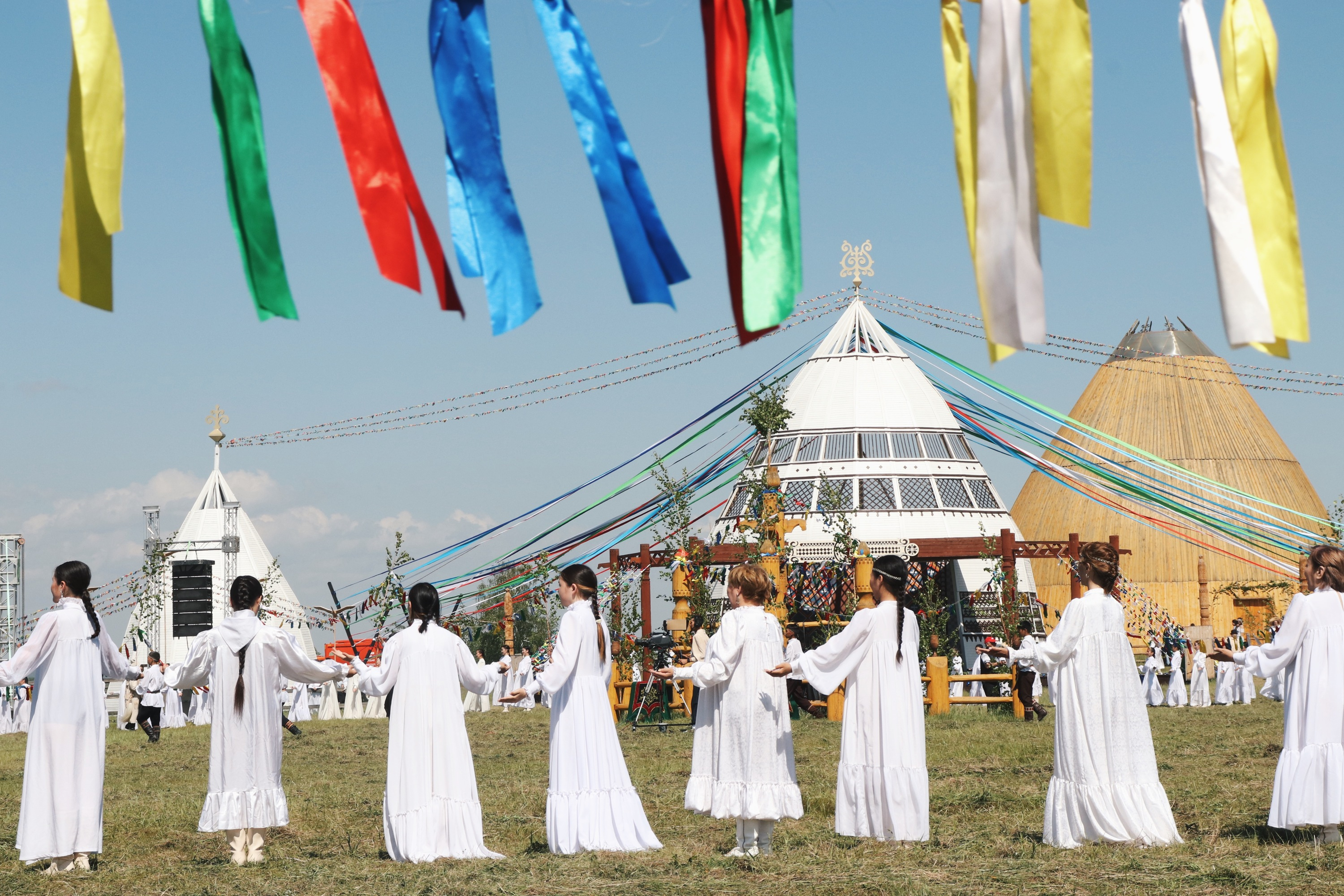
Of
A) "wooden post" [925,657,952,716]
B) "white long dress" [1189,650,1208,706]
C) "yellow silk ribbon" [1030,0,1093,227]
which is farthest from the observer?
"white long dress" [1189,650,1208,706]

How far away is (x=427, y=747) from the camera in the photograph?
8.34 meters

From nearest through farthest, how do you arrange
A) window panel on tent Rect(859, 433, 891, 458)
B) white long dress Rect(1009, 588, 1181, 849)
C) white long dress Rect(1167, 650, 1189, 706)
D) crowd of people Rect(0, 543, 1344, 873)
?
white long dress Rect(1009, 588, 1181, 849), crowd of people Rect(0, 543, 1344, 873), white long dress Rect(1167, 650, 1189, 706), window panel on tent Rect(859, 433, 891, 458)

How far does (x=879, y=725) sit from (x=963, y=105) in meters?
4.13

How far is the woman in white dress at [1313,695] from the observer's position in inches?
315

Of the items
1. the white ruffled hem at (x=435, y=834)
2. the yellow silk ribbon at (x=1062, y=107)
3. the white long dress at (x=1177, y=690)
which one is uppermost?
the yellow silk ribbon at (x=1062, y=107)

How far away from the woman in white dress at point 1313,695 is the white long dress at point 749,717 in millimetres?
2581

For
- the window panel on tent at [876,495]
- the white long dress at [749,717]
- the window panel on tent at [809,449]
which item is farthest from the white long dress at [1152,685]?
the white long dress at [749,717]

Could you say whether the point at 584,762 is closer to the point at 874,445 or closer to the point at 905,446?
the point at 874,445

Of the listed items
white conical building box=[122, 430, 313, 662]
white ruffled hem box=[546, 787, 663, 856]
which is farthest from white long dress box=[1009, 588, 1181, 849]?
white conical building box=[122, 430, 313, 662]

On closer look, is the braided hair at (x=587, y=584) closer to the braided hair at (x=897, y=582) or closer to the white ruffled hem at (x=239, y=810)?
the braided hair at (x=897, y=582)

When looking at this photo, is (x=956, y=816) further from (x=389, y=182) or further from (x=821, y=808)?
(x=389, y=182)

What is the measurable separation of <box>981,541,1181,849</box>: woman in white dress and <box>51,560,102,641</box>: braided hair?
18.7 feet

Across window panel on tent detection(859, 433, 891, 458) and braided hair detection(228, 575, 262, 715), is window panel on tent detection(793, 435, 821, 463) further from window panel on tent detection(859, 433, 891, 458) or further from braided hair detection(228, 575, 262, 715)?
braided hair detection(228, 575, 262, 715)

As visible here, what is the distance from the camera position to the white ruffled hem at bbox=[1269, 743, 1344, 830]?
7.93m
